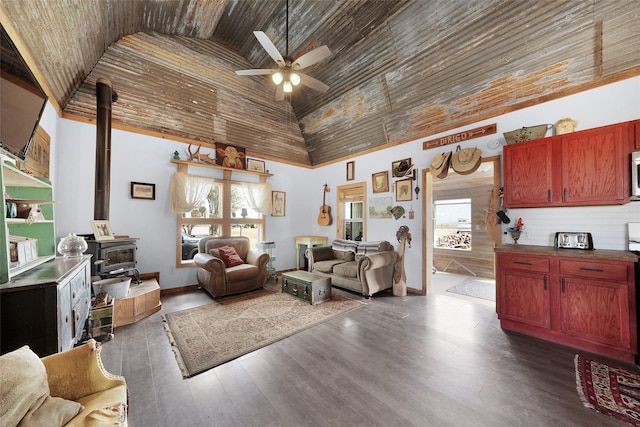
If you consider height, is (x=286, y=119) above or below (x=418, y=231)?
above

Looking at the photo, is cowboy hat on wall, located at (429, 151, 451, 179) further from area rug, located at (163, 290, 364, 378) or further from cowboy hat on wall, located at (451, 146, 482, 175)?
area rug, located at (163, 290, 364, 378)

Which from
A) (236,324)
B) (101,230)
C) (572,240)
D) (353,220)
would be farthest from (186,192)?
(572,240)

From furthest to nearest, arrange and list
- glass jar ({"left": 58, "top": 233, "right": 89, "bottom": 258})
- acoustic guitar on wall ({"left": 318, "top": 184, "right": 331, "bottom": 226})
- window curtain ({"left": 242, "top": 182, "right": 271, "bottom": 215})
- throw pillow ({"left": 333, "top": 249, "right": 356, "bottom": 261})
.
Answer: acoustic guitar on wall ({"left": 318, "top": 184, "right": 331, "bottom": 226}), window curtain ({"left": 242, "top": 182, "right": 271, "bottom": 215}), throw pillow ({"left": 333, "top": 249, "right": 356, "bottom": 261}), glass jar ({"left": 58, "top": 233, "right": 89, "bottom": 258})

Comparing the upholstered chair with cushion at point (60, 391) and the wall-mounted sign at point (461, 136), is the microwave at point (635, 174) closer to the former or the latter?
the wall-mounted sign at point (461, 136)

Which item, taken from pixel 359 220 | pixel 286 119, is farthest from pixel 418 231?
pixel 286 119

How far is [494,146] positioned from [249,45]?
4.11 metres

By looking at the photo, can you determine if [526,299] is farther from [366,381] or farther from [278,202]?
[278,202]

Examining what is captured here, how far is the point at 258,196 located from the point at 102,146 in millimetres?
2635

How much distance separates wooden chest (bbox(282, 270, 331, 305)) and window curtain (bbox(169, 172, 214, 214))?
2192 mm

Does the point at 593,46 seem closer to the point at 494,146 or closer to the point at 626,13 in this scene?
the point at 626,13

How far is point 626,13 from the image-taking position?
7.36 ft

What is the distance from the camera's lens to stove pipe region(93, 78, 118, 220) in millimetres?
3215

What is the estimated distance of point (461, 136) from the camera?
12.2ft

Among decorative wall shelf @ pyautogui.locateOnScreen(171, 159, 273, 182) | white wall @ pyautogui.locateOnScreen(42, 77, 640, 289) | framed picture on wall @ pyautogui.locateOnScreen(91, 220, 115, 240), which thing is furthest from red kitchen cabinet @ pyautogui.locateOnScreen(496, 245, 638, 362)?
framed picture on wall @ pyautogui.locateOnScreen(91, 220, 115, 240)
